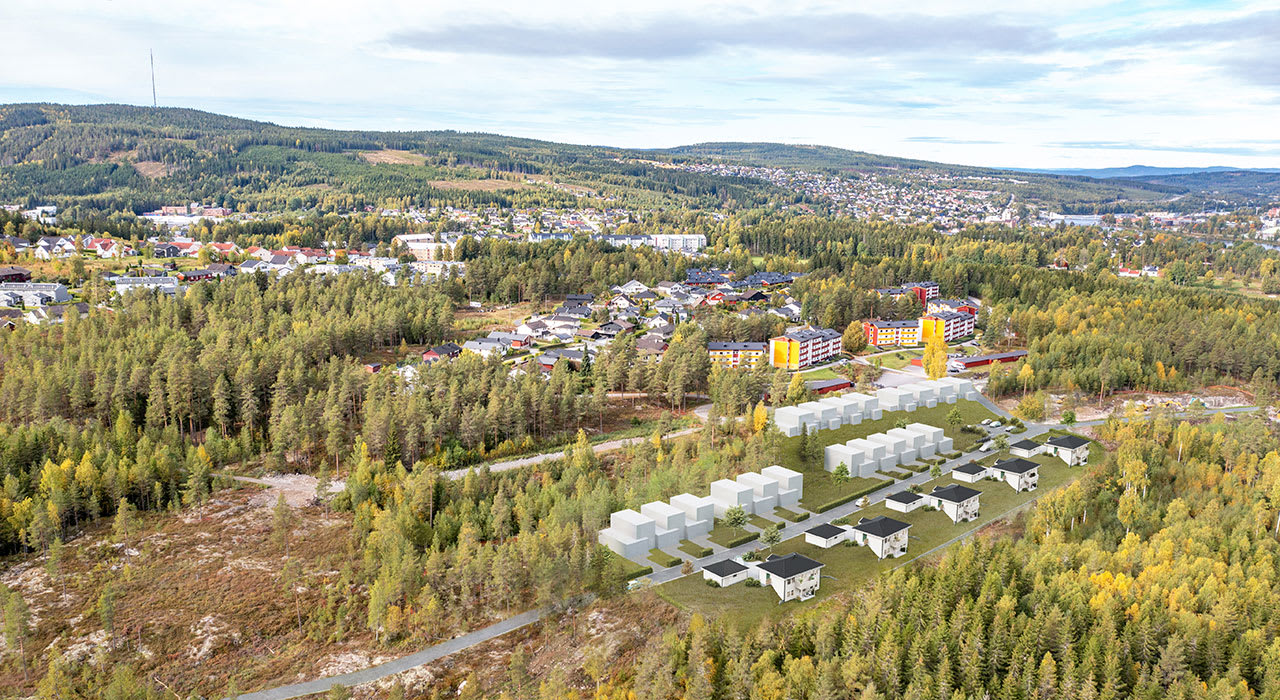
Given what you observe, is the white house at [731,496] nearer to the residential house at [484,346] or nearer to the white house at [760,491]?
the white house at [760,491]

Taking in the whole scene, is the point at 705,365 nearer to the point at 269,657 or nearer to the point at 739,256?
the point at 269,657

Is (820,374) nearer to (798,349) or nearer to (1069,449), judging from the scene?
(798,349)

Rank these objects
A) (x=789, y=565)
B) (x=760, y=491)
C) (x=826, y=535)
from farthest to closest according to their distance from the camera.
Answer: (x=760, y=491) < (x=826, y=535) < (x=789, y=565)

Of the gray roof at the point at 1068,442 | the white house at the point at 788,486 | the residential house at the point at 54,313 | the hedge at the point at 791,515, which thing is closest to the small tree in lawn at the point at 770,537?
the hedge at the point at 791,515

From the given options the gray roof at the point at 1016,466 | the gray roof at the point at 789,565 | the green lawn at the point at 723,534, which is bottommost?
the green lawn at the point at 723,534

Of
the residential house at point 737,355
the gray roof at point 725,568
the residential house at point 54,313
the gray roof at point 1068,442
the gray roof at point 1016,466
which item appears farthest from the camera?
the residential house at point 737,355

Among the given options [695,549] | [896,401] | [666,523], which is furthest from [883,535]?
[896,401]
